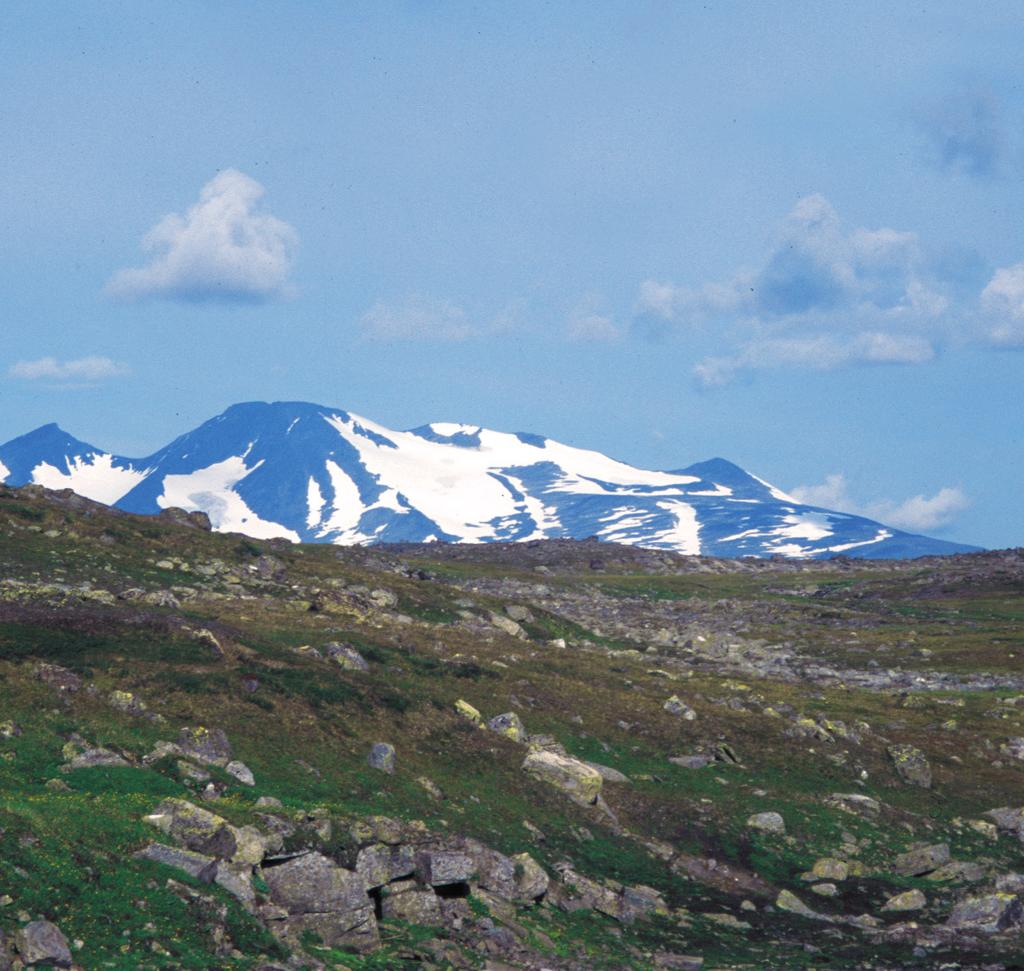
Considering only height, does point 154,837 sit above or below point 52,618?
below

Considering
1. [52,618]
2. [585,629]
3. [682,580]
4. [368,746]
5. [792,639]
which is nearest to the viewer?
[368,746]

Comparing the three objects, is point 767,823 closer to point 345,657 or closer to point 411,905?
point 411,905

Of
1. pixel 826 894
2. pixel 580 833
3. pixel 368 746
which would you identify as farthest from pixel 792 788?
pixel 368 746

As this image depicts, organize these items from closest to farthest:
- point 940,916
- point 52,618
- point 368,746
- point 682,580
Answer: point 940,916 < point 368,746 < point 52,618 < point 682,580

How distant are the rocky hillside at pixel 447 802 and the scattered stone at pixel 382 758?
0.30 feet

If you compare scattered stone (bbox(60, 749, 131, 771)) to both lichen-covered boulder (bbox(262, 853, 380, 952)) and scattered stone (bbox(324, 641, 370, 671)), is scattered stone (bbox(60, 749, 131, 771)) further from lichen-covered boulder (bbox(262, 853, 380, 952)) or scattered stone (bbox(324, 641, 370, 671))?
scattered stone (bbox(324, 641, 370, 671))

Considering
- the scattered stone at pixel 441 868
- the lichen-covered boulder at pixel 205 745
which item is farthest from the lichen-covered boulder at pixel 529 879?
the lichen-covered boulder at pixel 205 745

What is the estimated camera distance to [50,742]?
119 feet

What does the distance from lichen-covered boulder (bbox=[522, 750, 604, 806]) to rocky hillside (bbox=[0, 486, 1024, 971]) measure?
118 millimetres

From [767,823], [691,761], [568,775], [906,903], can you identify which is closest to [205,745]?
[568,775]

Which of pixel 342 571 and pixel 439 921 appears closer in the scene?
pixel 439 921

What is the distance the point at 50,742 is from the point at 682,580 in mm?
158741

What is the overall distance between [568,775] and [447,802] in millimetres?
6189

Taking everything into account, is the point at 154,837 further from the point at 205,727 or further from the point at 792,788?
the point at 792,788
